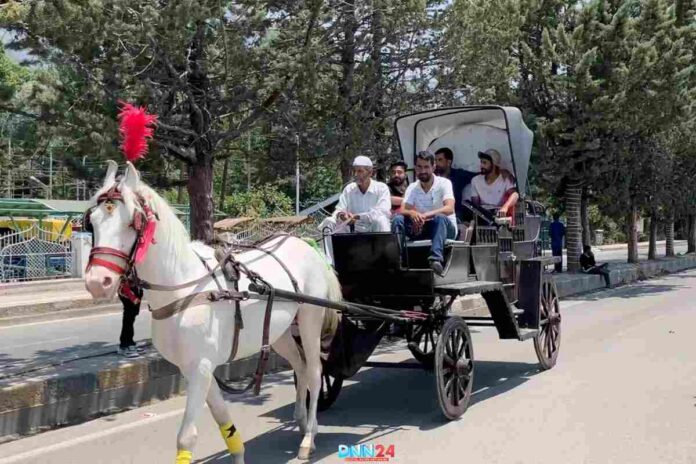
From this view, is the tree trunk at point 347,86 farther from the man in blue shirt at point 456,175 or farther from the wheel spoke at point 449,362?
the wheel spoke at point 449,362

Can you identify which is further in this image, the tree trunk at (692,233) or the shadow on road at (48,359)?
the tree trunk at (692,233)

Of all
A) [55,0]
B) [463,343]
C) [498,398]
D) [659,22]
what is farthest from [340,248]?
[659,22]

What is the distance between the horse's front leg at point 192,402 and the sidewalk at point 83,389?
2.74 meters

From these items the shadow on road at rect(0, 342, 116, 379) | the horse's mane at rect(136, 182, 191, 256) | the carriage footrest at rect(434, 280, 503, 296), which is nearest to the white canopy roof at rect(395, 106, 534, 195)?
the carriage footrest at rect(434, 280, 503, 296)

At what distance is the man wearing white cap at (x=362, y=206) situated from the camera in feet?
23.3

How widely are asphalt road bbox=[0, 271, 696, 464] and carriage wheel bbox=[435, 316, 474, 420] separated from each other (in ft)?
0.52

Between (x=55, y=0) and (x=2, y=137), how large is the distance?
163 cm

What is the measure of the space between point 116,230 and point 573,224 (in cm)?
1883

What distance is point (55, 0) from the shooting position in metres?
6.49

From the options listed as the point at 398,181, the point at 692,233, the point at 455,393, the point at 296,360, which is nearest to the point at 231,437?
the point at 296,360

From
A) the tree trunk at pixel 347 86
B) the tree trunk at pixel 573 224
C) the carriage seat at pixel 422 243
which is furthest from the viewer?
the tree trunk at pixel 573 224

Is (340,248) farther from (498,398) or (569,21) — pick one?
(569,21)

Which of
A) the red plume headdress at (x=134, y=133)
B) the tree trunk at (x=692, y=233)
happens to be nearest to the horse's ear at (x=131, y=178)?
the red plume headdress at (x=134, y=133)

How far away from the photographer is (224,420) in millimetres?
5164
